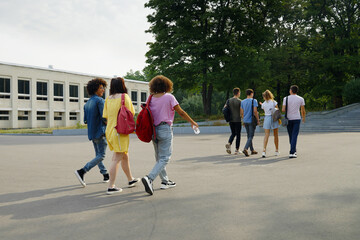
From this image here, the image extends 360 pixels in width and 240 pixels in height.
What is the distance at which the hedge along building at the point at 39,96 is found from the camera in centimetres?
4750

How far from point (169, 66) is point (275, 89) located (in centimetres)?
1401

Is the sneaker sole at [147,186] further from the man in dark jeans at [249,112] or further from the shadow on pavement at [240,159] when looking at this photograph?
the man in dark jeans at [249,112]

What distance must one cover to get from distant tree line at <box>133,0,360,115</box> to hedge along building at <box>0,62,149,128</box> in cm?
2354

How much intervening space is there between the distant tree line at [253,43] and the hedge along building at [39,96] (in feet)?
77.2

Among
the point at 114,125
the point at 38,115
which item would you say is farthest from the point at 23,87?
the point at 114,125

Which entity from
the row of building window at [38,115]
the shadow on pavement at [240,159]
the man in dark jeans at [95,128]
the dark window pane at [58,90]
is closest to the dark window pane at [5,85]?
the row of building window at [38,115]

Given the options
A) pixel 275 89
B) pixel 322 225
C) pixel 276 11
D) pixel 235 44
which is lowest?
pixel 322 225

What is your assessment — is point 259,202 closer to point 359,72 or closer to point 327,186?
point 327,186

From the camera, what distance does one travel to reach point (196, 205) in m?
4.63

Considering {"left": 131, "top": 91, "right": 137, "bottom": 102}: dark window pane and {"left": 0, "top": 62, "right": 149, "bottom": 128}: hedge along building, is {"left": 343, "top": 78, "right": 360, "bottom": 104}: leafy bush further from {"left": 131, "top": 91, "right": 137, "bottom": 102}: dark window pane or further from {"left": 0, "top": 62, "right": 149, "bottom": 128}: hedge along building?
{"left": 131, "top": 91, "right": 137, "bottom": 102}: dark window pane

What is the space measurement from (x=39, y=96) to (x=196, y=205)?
50856 mm

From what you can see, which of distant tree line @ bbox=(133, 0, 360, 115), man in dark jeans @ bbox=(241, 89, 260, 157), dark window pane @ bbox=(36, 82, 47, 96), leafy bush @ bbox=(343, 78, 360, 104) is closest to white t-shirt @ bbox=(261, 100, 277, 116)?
man in dark jeans @ bbox=(241, 89, 260, 157)

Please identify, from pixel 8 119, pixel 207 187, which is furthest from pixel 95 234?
pixel 8 119

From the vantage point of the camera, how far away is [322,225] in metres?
3.72
